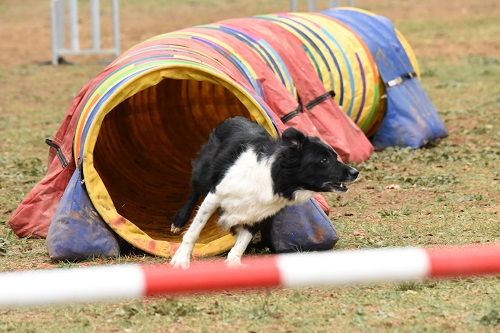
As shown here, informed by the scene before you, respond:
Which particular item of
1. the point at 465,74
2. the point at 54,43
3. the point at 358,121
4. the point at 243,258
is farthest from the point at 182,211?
the point at 54,43

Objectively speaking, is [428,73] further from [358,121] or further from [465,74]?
[358,121]

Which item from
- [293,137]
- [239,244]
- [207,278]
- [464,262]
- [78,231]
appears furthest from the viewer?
[78,231]

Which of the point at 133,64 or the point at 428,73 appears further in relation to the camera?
the point at 428,73

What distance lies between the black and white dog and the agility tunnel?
1.44 ft

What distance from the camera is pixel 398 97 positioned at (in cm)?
A: 1277

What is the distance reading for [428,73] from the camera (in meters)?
18.9

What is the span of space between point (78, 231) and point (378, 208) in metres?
2.87

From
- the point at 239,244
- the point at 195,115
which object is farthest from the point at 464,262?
the point at 195,115

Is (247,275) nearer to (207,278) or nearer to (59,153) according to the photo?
(207,278)

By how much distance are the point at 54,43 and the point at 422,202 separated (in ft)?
40.7

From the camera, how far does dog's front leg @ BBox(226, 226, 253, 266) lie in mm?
7184

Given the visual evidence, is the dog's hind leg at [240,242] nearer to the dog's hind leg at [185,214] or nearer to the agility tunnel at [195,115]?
the agility tunnel at [195,115]

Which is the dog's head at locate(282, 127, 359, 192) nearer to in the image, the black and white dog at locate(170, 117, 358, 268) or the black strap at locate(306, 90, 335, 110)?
the black and white dog at locate(170, 117, 358, 268)

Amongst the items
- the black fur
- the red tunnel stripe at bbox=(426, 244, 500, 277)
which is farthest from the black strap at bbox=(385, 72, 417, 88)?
the red tunnel stripe at bbox=(426, 244, 500, 277)
